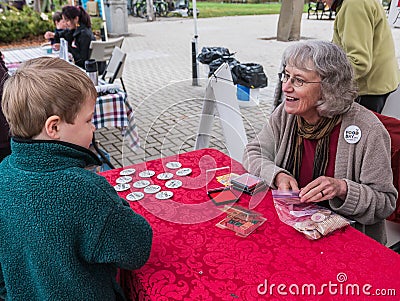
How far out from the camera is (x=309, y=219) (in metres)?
1.42

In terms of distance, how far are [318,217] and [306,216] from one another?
0.14 ft

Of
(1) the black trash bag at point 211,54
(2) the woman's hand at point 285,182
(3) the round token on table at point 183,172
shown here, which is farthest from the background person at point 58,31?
(2) the woman's hand at point 285,182

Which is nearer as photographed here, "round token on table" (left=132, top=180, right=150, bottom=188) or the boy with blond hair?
the boy with blond hair

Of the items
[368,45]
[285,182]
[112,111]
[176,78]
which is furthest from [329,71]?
[176,78]

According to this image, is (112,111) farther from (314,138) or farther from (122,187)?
(314,138)

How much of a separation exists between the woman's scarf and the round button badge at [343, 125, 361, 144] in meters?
0.07

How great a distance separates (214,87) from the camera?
267 cm

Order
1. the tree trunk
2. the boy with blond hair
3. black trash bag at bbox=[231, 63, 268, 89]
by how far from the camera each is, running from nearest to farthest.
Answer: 1. the boy with blond hair
2. black trash bag at bbox=[231, 63, 268, 89]
3. the tree trunk

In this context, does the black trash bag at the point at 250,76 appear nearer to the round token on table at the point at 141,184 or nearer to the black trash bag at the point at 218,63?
the black trash bag at the point at 218,63

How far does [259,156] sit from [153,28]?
628 inches

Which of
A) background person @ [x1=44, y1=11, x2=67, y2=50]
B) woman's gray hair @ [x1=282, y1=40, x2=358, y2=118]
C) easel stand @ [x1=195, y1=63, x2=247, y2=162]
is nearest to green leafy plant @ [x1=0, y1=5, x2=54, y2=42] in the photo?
background person @ [x1=44, y1=11, x2=67, y2=50]

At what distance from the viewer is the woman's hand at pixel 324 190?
1.52 m

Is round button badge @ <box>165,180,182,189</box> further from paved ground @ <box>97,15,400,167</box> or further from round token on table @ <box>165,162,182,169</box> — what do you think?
paved ground @ <box>97,15,400,167</box>

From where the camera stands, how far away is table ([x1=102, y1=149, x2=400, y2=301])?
3.63 feet
